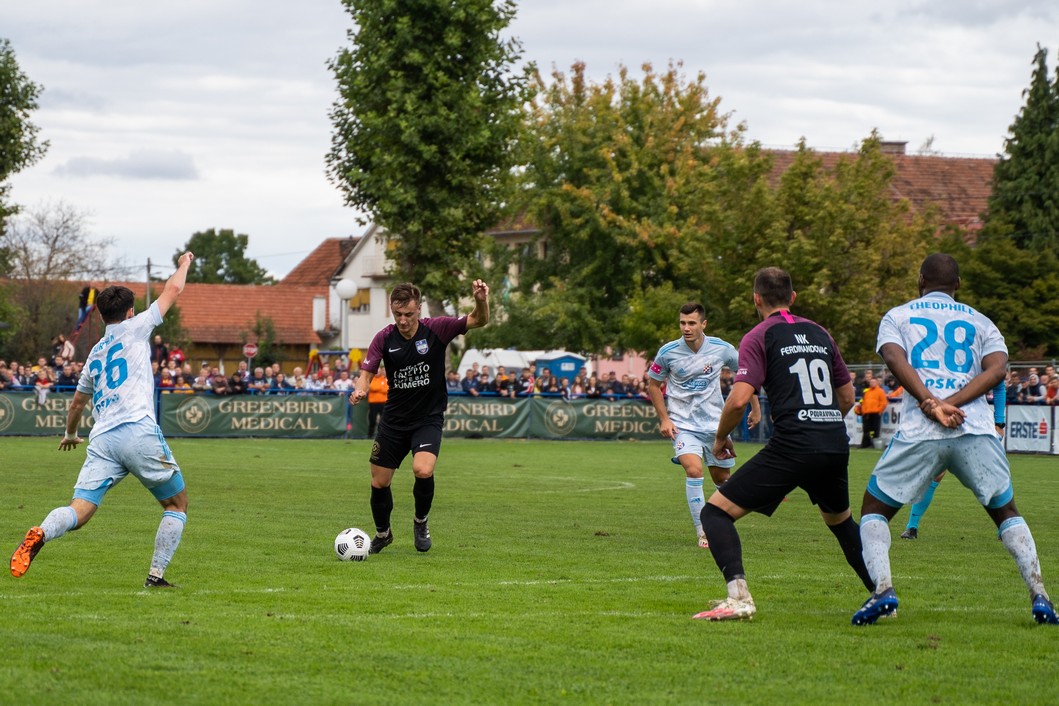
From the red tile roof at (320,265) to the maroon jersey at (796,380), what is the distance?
3562 inches

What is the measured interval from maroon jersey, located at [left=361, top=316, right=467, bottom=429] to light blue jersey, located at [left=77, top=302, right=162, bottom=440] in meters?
2.64

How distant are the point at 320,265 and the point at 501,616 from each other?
96204 millimetres

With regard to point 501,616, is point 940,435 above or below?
above

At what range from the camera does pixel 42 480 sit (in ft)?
61.0

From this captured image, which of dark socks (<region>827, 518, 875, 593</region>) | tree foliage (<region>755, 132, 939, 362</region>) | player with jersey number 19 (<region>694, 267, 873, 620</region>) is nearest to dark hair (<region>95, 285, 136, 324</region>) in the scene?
player with jersey number 19 (<region>694, 267, 873, 620</region>)

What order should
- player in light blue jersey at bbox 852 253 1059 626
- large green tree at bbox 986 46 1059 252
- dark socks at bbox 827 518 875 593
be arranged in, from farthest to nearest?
large green tree at bbox 986 46 1059 252 < dark socks at bbox 827 518 875 593 < player in light blue jersey at bbox 852 253 1059 626

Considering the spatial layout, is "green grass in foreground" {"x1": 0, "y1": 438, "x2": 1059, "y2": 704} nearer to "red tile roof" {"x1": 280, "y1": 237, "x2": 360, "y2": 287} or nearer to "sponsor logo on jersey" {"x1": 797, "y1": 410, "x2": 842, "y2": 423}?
"sponsor logo on jersey" {"x1": 797, "y1": 410, "x2": 842, "y2": 423}

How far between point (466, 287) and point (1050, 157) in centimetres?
2197

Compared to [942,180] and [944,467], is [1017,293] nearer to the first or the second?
[942,180]

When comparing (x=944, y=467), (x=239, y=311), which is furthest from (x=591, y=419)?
(x=239, y=311)

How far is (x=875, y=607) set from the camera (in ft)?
25.3

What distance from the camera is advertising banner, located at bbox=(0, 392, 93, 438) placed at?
1208 inches

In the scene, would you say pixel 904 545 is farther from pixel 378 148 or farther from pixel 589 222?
pixel 589 222

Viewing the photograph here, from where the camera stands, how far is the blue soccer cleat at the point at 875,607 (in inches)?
303
